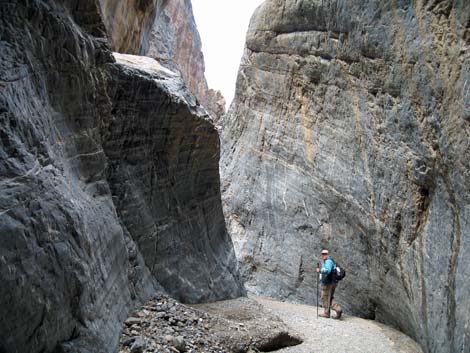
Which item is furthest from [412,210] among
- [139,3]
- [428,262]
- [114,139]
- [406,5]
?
[139,3]

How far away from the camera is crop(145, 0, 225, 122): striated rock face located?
161 ft

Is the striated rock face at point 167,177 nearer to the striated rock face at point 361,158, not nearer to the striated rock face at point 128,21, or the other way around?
the striated rock face at point 361,158

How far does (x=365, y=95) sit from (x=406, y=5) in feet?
8.45

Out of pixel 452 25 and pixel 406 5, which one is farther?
pixel 406 5

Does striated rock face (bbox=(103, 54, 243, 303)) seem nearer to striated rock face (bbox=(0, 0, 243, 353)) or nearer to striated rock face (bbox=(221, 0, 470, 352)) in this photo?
striated rock face (bbox=(0, 0, 243, 353))

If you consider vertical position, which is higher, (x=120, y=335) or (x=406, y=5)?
(x=406, y=5)

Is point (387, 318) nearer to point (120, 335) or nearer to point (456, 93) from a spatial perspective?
point (456, 93)

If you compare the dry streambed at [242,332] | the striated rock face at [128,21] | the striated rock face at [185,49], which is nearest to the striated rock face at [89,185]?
the dry streambed at [242,332]

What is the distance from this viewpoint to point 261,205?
59.3 feet

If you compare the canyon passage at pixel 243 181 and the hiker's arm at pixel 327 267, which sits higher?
the canyon passage at pixel 243 181

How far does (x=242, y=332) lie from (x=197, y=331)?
1053mm

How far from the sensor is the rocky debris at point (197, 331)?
7.52 meters

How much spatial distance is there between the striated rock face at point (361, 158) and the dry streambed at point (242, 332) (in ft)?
3.28

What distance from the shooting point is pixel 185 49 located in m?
58.3
